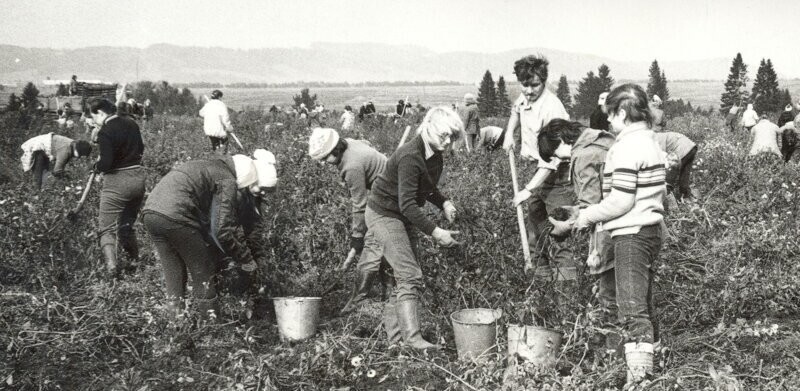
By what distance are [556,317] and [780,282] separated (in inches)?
80.6

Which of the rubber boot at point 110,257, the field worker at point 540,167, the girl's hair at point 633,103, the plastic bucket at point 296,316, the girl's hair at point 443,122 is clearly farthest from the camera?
the rubber boot at point 110,257

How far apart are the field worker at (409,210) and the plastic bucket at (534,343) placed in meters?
0.47

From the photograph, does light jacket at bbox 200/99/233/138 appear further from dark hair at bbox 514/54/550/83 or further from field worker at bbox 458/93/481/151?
dark hair at bbox 514/54/550/83

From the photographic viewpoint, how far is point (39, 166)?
23.5 ft

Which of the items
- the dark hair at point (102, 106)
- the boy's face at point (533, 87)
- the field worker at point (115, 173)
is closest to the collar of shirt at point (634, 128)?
the boy's face at point (533, 87)

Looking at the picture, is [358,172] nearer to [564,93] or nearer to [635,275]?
[635,275]

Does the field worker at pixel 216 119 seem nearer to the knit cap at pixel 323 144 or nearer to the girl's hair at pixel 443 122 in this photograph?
Answer: the knit cap at pixel 323 144

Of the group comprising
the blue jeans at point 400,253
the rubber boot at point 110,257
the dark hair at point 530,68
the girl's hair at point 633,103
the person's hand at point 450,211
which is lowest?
the rubber boot at point 110,257

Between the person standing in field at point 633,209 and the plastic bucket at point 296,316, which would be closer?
the person standing in field at point 633,209

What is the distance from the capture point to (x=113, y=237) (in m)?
5.05

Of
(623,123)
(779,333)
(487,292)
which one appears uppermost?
(623,123)

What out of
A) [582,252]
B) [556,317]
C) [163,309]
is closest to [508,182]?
[582,252]

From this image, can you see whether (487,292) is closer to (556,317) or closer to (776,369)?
(556,317)

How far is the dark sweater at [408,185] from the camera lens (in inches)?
131
